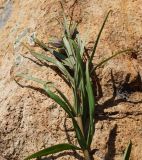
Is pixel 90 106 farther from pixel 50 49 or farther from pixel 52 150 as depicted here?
pixel 50 49

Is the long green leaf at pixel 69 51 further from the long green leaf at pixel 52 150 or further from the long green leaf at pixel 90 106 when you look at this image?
the long green leaf at pixel 52 150

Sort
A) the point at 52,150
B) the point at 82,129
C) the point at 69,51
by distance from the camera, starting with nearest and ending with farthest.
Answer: the point at 52,150, the point at 82,129, the point at 69,51

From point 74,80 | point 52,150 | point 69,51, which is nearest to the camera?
point 52,150

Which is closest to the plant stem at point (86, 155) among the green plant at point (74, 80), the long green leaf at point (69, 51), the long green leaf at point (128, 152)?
the green plant at point (74, 80)

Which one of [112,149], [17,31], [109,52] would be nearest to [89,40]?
[109,52]

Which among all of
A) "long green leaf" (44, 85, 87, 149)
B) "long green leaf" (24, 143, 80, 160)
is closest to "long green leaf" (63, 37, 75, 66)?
"long green leaf" (44, 85, 87, 149)

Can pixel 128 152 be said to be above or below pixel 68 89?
below

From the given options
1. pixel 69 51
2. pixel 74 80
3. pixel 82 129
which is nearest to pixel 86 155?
pixel 82 129

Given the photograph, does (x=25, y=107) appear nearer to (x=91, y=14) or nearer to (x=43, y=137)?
(x=43, y=137)
